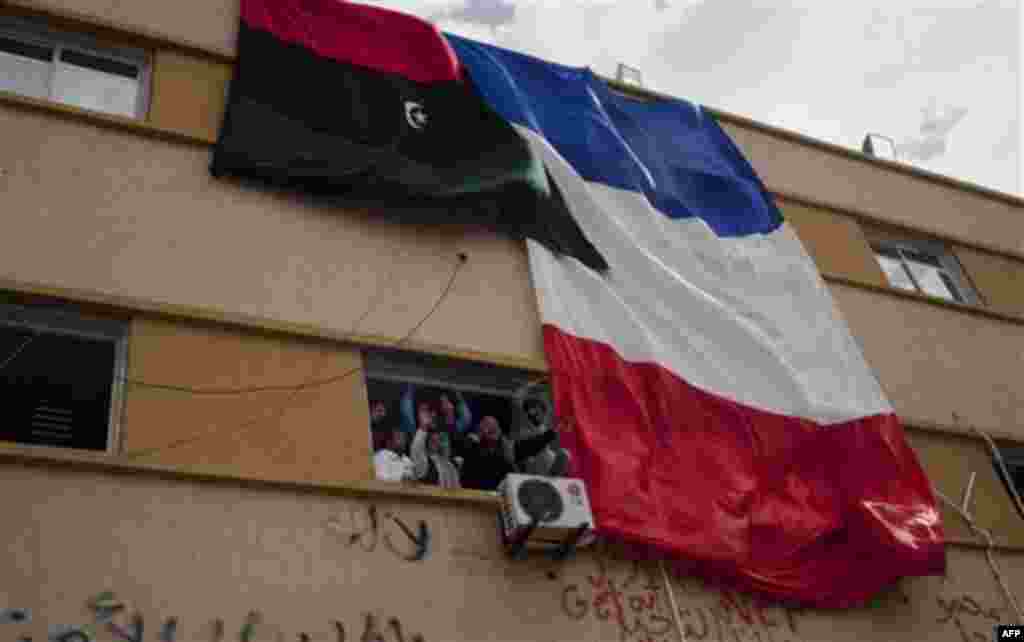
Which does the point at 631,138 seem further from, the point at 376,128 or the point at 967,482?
the point at 967,482

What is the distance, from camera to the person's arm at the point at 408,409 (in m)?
5.96

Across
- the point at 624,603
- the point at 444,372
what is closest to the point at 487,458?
the point at 444,372

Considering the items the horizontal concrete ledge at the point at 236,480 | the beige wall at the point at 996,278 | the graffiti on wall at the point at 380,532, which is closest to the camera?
the horizontal concrete ledge at the point at 236,480

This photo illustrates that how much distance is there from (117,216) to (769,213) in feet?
20.5

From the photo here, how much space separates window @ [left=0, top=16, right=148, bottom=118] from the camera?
6484 mm

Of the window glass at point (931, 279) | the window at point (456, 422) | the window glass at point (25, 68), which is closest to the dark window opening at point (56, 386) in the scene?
the window at point (456, 422)

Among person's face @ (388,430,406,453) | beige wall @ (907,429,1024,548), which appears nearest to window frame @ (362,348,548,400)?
person's face @ (388,430,406,453)

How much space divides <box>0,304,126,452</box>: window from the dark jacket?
217 cm

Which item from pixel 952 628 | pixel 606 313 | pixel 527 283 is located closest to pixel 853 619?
pixel 952 628

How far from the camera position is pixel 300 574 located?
4781 mm

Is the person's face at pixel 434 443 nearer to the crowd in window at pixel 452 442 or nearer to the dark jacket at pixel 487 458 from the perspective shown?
the crowd in window at pixel 452 442

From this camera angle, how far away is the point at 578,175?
786 cm

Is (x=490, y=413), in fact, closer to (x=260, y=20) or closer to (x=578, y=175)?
(x=578, y=175)

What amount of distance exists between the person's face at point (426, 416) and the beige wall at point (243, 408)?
0.49 m
